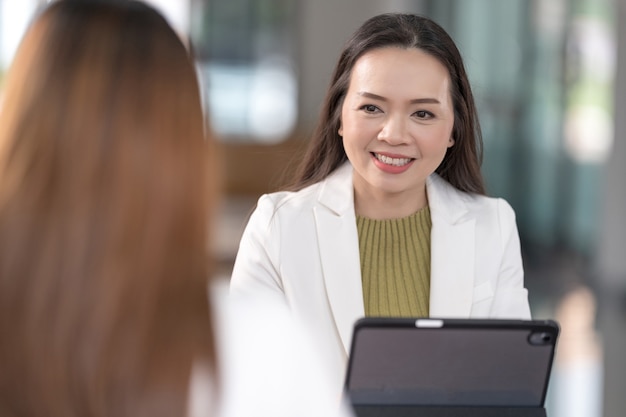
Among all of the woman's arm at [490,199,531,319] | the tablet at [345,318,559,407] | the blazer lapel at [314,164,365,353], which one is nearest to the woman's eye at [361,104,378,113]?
the blazer lapel at [314,164,365,353]

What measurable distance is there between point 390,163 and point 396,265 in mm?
216

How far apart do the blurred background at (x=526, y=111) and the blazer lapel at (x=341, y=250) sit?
10.3 ft

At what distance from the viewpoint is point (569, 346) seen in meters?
5.94

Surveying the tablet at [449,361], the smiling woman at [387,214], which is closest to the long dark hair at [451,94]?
the smiling woman at [387,214]

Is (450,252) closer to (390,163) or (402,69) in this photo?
(390,163)

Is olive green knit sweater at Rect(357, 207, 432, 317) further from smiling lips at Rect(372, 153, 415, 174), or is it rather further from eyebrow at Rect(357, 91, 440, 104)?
eyebrow at Rect(357, 91, 440, 104)

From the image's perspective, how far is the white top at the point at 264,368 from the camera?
1277 mm

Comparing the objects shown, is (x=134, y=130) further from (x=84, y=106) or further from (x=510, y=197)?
(x=510, y=197)

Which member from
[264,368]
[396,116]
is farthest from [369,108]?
[264,368]

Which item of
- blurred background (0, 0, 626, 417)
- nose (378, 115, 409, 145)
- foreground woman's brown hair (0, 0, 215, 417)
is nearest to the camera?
foreground woman's brown hair (0, 0, 215, 417)

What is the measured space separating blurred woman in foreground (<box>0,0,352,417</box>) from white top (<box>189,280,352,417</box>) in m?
0.07

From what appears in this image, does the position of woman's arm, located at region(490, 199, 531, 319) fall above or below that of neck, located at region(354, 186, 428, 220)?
below

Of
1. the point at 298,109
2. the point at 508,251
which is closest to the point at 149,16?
the point at 508,251

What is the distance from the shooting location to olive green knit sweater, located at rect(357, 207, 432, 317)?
7.36ft
